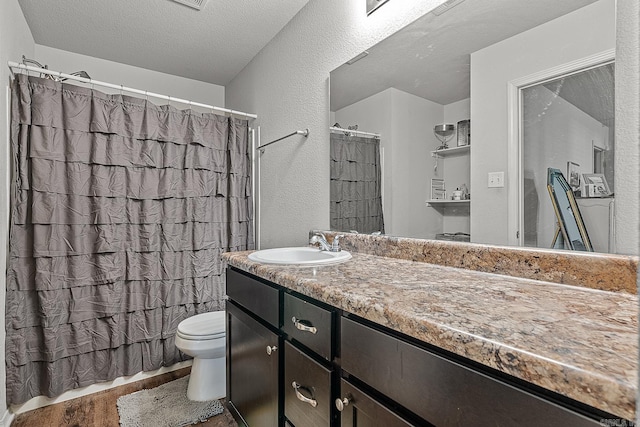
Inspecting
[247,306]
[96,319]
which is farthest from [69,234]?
[247,306]

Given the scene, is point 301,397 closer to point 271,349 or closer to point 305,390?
point 305,390

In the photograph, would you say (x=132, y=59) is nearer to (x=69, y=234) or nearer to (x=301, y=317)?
(x=69, y=234)

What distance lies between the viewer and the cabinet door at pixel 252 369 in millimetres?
1175

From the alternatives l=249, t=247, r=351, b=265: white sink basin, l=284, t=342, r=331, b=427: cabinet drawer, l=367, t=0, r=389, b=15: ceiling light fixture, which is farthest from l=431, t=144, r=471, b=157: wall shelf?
l=284, t=342, r=331, b=427: cabinet drawer

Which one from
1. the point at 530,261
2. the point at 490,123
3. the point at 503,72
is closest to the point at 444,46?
the point at 503,72

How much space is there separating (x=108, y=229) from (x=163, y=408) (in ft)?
3.76

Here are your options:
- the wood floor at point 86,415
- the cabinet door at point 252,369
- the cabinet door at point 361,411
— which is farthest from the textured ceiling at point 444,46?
the wood floor at point 86,415

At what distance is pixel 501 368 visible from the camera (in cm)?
50

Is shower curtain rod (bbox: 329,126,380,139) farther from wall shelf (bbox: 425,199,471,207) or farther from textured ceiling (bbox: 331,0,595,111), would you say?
wall shelf (bbox: 425,199,471,207)

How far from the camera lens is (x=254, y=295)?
1.30 metres

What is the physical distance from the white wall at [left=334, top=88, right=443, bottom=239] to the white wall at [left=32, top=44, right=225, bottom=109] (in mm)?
2122

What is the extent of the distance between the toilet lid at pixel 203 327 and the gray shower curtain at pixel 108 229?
1.15ft

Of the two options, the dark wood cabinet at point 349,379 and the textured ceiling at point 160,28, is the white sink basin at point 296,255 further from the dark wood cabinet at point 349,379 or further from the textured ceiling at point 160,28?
the textured ceiling at point 160,28

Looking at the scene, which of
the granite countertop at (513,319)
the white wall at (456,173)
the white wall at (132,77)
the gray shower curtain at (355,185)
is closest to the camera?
the granite countertop at (513,319)
